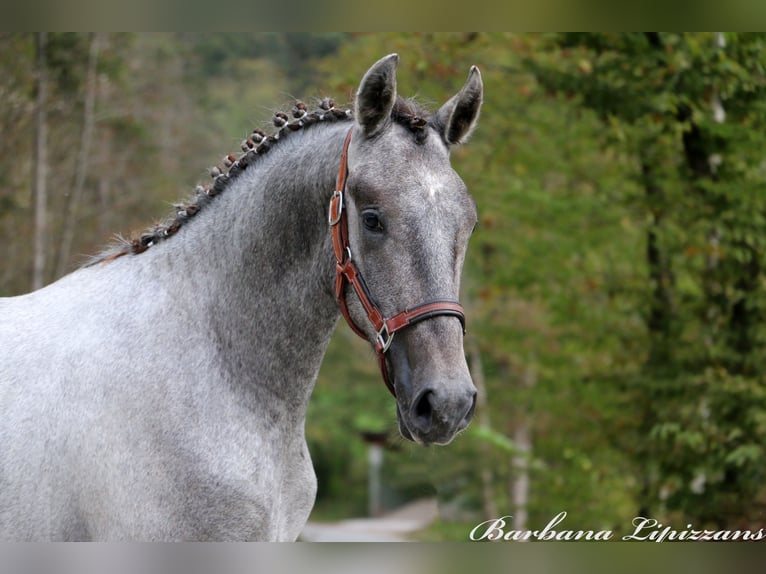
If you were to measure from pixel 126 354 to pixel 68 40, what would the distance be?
10586mm

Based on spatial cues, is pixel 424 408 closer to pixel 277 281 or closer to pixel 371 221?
pixel 371 221

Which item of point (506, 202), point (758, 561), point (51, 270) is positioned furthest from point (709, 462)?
point (51, 270)

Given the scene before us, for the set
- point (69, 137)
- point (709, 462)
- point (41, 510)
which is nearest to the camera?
point (41, 510)

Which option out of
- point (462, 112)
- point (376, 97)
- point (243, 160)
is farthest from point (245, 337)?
point (462, 112)

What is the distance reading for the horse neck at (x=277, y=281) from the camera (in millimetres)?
3436

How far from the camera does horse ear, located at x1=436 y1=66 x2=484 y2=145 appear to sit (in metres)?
3.41

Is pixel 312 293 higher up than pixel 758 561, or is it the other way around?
pixel 312 293

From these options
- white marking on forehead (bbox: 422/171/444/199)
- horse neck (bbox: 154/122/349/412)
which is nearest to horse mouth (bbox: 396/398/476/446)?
horse neck (bbox: 154/122/349/412)

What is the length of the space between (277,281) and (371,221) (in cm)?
56

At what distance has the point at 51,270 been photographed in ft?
40.6

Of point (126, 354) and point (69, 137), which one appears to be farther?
point (69, 137)

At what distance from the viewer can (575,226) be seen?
1106cm
